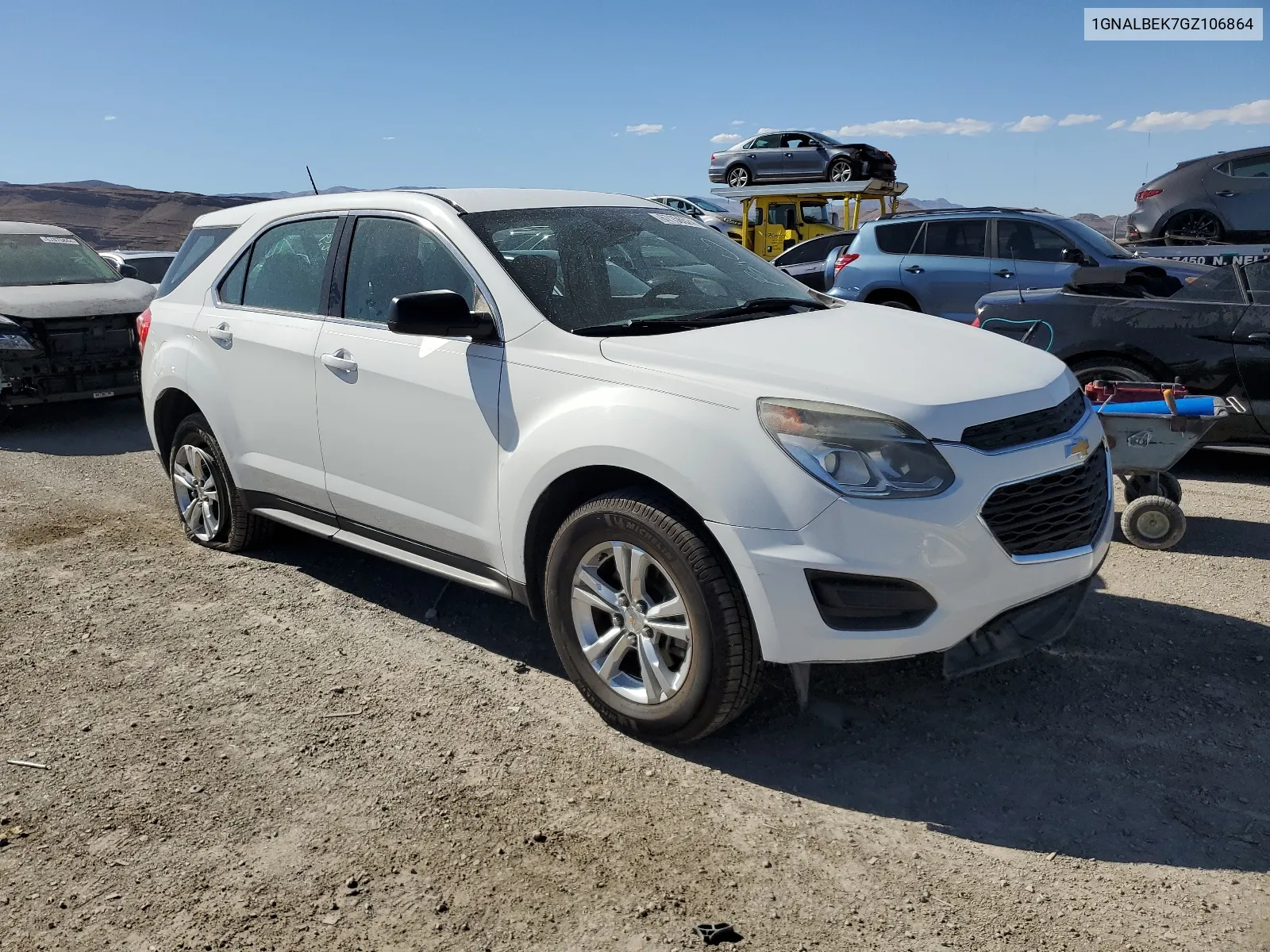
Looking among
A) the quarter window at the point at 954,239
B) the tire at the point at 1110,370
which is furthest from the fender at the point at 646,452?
the quarter window at the point at 954,239

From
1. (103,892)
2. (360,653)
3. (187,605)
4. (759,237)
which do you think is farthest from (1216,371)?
(759,237)

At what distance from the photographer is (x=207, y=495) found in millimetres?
5289

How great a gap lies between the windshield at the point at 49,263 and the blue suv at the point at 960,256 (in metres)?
7.74

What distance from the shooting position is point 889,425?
2904 millimetres

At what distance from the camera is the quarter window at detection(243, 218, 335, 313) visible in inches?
173

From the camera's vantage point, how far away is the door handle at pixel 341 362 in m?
4.04

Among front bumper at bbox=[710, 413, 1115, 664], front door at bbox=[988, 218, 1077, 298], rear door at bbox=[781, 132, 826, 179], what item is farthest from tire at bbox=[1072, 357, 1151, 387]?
rear door at bbox=[781, 132, 826, 179]

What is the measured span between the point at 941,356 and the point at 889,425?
62cm

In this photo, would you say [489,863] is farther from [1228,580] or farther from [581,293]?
[1228,580]

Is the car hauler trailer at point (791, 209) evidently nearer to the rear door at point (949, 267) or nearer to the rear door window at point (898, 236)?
the rear door window at point (898, 236)

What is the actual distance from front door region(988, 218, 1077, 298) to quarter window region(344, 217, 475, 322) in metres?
7.82

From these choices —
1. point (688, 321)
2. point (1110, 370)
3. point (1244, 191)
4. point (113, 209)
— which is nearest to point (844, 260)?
point (1244, 191)

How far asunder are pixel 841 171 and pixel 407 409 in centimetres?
1873

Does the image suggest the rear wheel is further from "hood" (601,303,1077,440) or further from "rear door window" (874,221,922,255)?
"hood" (601,303,1077,440)
